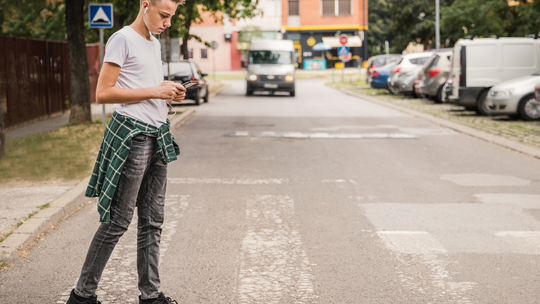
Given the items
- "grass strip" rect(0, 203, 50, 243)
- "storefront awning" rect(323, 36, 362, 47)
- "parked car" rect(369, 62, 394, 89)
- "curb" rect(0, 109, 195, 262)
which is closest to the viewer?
"curb" rect(0, 109, 195, 262)

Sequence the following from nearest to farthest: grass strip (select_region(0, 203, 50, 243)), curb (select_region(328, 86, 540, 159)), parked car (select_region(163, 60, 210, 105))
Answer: grass strip (select_region(0, 203, 50, 243))
curb (select_region(328, 86, 540, 159))
parked car (select_region(163, 60, 210, 105))

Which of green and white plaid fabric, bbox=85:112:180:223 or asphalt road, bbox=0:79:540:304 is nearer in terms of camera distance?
green and white plaid fabric, bbox=85:112:180:223

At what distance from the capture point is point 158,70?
406 cm

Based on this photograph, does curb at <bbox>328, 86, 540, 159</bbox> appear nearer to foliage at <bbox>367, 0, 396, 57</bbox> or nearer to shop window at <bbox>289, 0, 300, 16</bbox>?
shop window at <bbox>289, 0, 300, 16</bbox>

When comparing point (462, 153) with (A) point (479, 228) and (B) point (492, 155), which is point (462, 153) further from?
(A) point (479, 228)

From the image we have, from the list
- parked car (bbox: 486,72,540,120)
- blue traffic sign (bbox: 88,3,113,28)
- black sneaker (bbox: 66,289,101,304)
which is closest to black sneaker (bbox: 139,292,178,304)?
black sneaker (bbox: 66,289,101,304)

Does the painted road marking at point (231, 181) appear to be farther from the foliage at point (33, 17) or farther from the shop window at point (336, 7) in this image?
the shop window at point (336, 7)

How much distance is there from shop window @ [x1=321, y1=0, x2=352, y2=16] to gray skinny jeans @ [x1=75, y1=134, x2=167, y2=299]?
240 ft

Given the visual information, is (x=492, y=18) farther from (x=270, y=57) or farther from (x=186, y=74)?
(x=186, y=74)

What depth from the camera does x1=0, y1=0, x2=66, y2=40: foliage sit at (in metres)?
21.6

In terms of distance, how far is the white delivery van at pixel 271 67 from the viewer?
104 ft

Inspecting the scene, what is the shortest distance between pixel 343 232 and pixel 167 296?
7.51 ft

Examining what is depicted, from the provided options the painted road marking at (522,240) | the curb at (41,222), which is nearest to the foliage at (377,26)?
the curb at (41,222)

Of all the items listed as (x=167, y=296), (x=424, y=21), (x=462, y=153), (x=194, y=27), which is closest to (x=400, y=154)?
(x=462, y=153)
